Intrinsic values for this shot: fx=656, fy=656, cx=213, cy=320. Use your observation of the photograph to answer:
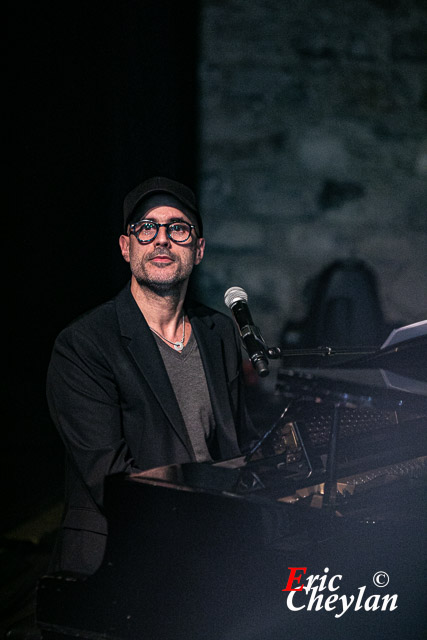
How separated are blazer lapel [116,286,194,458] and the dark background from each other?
2214 mm

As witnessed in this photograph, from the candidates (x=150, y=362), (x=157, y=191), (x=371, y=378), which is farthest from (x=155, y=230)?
(x=371, y=378)

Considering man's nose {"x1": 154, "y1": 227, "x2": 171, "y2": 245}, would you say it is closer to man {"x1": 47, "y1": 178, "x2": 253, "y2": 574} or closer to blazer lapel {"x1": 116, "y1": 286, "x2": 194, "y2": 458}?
man {"x1": 47, "y1": 178, "x2": 253, "y2": 574}

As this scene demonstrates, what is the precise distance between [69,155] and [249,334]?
308cm

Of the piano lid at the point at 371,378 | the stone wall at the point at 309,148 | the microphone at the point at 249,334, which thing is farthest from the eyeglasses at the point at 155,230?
the stone wall at the point at 309,148

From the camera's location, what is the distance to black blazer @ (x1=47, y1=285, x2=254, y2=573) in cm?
→ 192

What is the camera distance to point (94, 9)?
4.41 m

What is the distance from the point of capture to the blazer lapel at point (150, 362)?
2150mm

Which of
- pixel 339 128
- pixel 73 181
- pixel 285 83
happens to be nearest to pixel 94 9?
pixel 73 181

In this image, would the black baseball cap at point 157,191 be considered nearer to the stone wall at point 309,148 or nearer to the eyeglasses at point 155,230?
the eyeglasses at point 155,230

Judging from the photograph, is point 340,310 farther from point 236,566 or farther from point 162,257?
point 236,566

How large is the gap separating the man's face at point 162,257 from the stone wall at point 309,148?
2.48 metres

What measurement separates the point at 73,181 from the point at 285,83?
67.7 inches

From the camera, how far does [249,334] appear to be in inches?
72.9

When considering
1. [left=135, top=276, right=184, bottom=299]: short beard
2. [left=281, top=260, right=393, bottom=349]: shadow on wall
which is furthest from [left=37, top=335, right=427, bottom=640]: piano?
[left=281, top=260, right=393, bottom=349]: shadow on wall
